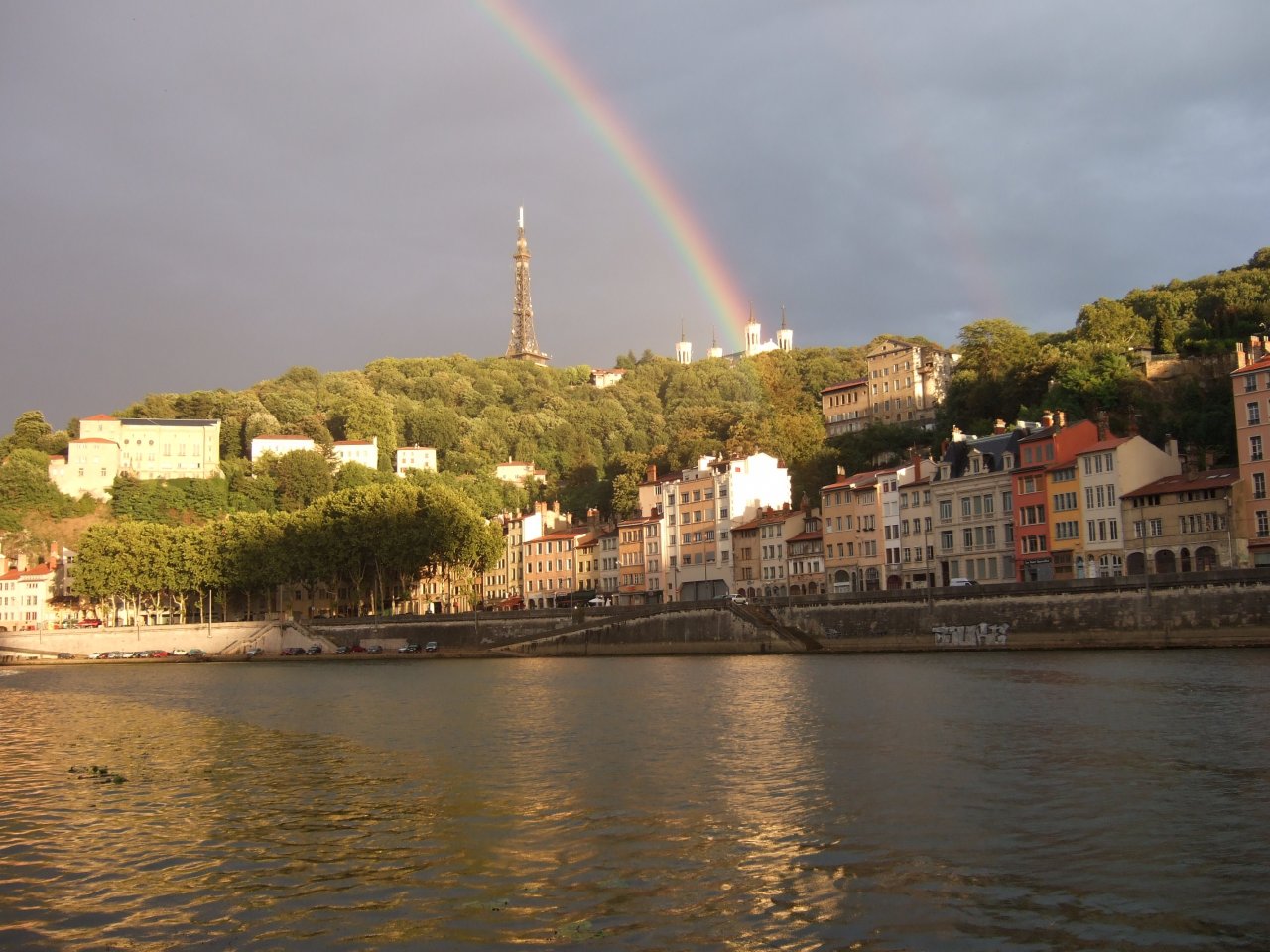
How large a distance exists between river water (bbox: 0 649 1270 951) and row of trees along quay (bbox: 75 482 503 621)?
216 ft

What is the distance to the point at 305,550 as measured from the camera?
119250 millimetres

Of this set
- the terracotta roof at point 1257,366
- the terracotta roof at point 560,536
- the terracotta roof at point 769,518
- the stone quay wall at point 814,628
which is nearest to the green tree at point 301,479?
the stone quay wall at point 814,628

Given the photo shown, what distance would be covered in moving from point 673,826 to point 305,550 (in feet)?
333

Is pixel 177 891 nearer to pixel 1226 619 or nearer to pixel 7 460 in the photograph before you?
pixel 1226 619

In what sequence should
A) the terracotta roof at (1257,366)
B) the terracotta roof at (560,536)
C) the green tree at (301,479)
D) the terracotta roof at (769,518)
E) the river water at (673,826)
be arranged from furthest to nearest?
the green tree at (301,479) < the terracotta roof at (560,536) < the terracotta roof at (769,518) < the terracotta roof at (1257,366) < the river water at (673,826)

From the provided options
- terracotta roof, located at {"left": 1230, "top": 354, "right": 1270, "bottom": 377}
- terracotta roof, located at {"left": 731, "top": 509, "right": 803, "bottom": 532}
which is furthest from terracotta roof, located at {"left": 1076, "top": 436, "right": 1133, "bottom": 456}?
terracotta roof, located at {"left": 731, "top": 509, "right": 803, "bottom": 532}

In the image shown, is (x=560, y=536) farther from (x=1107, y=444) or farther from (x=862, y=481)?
(x=1107, y=444)

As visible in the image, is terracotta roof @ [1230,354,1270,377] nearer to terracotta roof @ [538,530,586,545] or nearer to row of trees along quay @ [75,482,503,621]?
row of trees along quay @ [75,482,503,621]

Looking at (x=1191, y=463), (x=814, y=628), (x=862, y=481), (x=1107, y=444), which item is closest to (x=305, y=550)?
(x=862, y=481)

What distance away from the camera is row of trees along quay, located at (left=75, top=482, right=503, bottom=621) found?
113938mm

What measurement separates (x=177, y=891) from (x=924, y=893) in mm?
11036

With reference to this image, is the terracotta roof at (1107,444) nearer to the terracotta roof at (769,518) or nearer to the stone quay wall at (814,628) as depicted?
the stone quay wall at (814,628)

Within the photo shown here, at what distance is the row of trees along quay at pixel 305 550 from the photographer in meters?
114

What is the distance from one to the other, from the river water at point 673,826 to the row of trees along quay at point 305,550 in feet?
216
